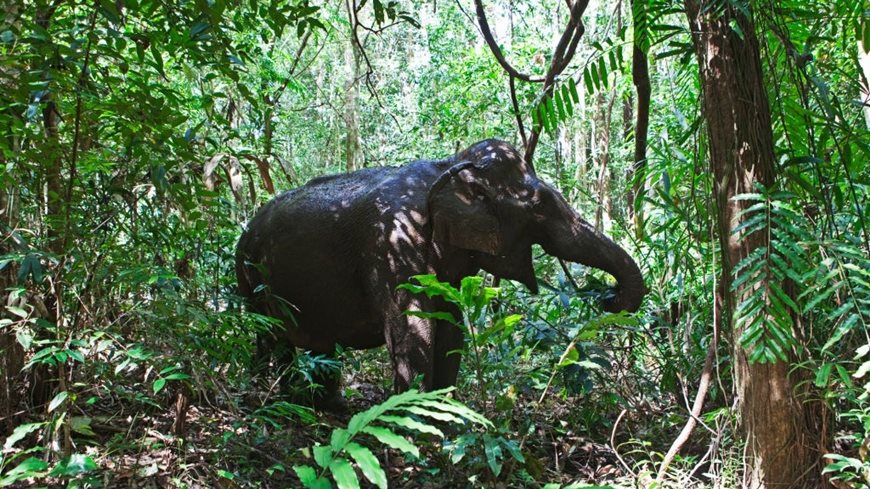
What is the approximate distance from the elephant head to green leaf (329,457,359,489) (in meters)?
3.32

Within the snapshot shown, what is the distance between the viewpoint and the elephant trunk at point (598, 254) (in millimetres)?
5039

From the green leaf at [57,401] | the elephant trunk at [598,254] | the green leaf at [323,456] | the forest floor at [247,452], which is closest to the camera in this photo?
the green leaf at [323,456]

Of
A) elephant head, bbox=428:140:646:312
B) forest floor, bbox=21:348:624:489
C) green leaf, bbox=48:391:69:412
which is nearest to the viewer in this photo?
green leaf, bbox=48:391:69:412

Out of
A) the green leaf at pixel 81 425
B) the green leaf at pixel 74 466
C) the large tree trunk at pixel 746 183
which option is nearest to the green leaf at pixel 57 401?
the green leaf at pixel 81 425

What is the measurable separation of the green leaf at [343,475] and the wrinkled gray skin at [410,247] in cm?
320

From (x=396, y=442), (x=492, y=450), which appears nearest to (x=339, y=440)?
(x=396, y=442)

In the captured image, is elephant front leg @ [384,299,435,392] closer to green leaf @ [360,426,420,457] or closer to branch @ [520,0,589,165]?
branch @ [520,0,589,165]

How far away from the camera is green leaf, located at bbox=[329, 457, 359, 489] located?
1.83 m

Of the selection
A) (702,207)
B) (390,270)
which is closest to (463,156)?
(390,270)

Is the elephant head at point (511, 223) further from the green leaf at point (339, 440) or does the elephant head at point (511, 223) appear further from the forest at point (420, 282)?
the green leaf at point (339, 440)

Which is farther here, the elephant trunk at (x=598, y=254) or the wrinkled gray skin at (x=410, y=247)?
the wrinkled gray skin at (x=410, y=247)

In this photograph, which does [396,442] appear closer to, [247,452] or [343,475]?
[343,475]

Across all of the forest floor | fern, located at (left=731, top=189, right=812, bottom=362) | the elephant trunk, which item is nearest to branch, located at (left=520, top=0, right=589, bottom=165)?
the elephant trunk

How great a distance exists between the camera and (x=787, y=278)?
3.30 m
